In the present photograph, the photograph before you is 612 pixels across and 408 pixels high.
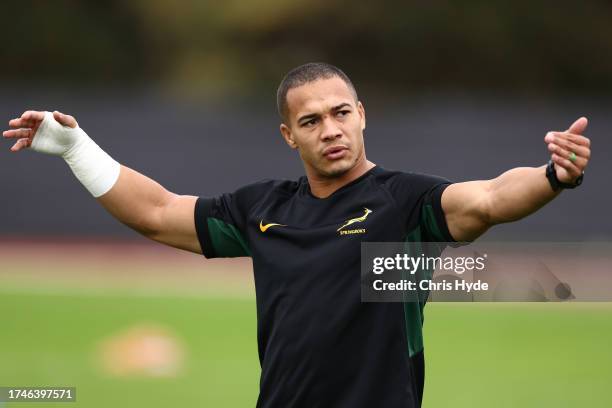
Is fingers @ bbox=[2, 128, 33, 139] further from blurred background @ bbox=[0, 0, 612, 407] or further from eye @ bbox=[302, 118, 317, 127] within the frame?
blurred background @ bbox=[0, 0, 612, 407]

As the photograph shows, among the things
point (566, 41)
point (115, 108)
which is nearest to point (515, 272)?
point (115, 108)

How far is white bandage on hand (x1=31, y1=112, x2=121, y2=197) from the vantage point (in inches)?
198

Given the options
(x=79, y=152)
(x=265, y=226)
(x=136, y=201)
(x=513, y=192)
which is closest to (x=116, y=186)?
(x=136, y=201)

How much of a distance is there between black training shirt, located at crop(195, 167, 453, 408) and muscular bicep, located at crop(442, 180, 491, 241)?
1.4 inches

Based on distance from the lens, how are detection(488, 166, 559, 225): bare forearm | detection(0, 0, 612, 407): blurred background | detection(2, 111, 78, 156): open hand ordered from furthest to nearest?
1. detection(0, 0, 612, 407): blurred background
2. detection(2, 111, 78, 156): open hand
3. detection(488, 166, 559, 225): bare forearm

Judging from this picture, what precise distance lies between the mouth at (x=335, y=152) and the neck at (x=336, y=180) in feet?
0.25

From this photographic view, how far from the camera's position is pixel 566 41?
2747 cm

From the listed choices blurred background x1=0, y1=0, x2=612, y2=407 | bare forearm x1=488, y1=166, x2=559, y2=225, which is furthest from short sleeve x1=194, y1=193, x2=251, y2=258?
blurred background x1=0, y1=0, x2=612, y2=407

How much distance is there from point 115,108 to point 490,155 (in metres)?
7.15

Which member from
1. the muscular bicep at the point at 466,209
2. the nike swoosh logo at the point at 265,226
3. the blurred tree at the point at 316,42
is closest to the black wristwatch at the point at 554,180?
the muscular bicep at the point at 466,209

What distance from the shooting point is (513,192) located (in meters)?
4.07

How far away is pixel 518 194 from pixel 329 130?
0.89 metres

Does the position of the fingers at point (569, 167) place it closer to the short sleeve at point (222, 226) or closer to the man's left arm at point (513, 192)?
the man's left arm at point (513, 192)

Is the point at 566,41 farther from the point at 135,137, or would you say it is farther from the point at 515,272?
the point at 515,272
